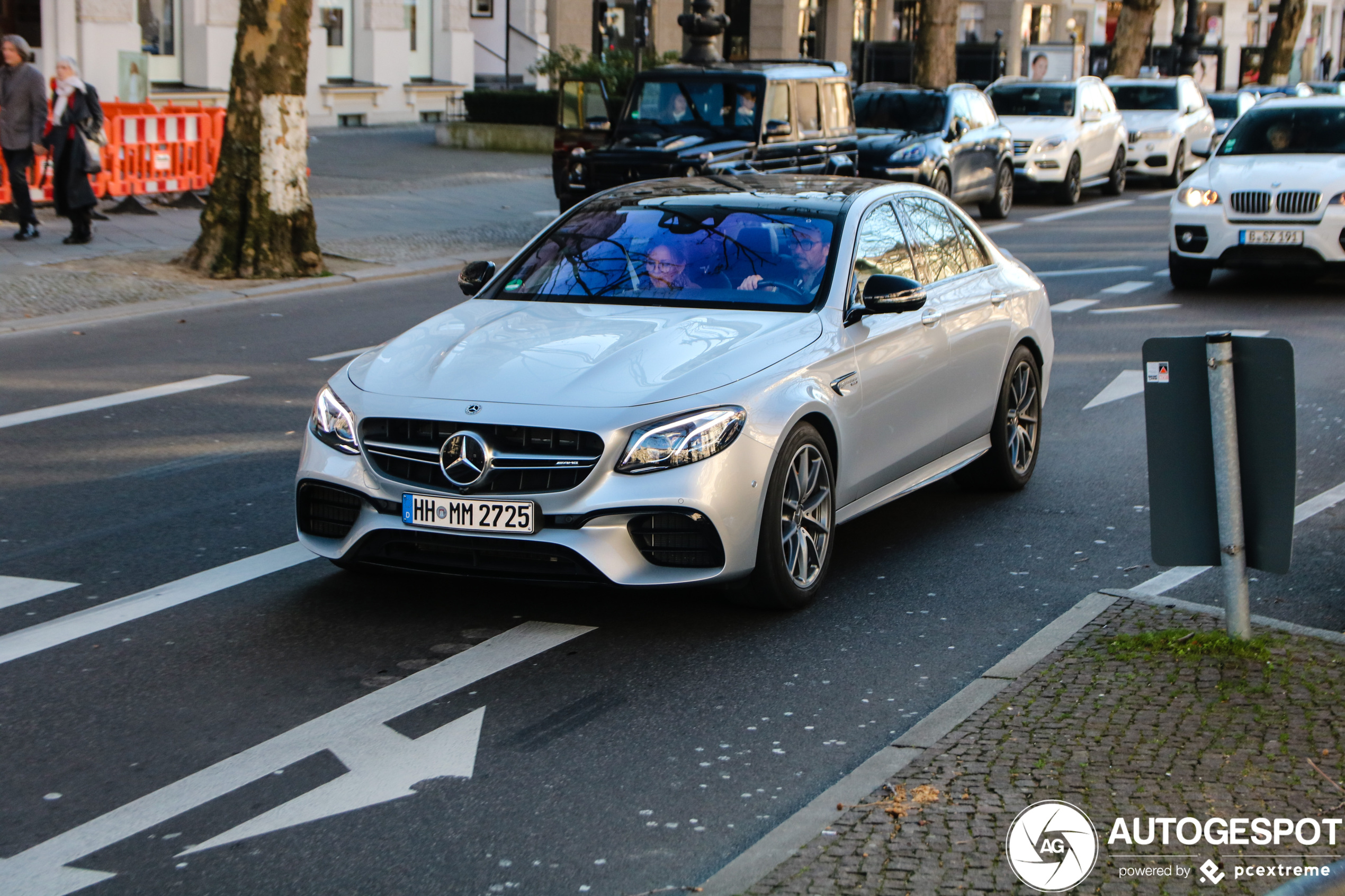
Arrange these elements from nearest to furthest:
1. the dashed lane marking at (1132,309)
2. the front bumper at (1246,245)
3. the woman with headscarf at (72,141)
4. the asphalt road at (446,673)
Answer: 1. the asphalt road at (446,673)
2. the dashed lane marking at (1132,309)
3. the front bumper at (1246,245)
4. the woman with headscarf at (72,141)

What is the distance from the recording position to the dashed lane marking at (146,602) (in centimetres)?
585

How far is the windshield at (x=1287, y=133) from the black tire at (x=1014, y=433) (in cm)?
906

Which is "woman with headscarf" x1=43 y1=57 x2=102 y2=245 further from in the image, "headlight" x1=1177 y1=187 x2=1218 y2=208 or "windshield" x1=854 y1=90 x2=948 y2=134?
"headlight" x1=1177 y1=187 x2=1218 y2=208

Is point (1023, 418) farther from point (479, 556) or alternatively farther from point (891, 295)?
point (479, 556)

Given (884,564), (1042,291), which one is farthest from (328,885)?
(1042,291)

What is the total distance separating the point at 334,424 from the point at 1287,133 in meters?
12.8

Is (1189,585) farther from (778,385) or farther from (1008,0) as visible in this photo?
(1008,0)

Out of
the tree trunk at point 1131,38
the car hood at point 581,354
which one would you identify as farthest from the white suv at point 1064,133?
the car hood at point 581,354

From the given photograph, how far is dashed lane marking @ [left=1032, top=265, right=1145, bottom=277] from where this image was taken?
58.2 ft

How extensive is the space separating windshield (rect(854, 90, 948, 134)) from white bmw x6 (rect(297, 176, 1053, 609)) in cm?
1599

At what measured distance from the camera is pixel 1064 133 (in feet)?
85.9

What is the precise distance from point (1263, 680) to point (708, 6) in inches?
821

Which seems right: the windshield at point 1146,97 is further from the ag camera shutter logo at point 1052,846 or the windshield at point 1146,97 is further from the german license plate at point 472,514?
the ag camera shutter logo at point 1052,846

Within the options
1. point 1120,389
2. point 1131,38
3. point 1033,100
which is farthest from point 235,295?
point 1131,38
